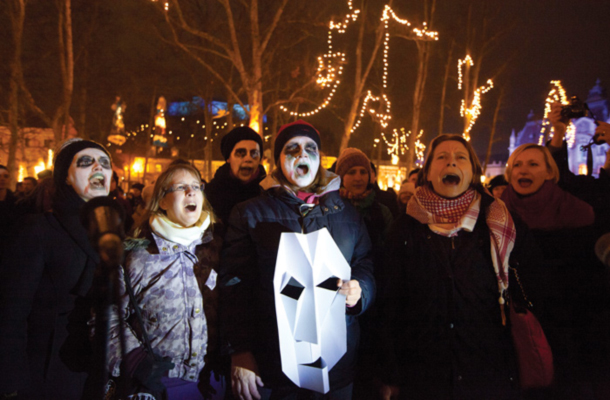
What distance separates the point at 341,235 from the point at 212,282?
869 mm

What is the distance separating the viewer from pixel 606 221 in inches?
115

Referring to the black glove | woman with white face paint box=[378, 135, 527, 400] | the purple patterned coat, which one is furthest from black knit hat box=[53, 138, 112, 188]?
woman with white face paint box=[378, 135, 527, 400]

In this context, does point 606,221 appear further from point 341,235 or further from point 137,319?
point 137,319

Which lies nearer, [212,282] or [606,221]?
[212,282]

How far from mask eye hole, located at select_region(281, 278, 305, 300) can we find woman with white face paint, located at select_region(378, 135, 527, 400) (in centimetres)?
71

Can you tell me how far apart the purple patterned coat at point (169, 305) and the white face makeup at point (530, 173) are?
2.56m

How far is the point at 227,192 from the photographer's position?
334 cm

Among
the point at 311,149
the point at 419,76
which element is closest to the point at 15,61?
the point at 311,149

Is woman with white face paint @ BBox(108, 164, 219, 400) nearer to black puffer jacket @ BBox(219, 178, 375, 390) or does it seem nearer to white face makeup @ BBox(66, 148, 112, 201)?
black puffer jacket @ BBox(219, 178, 375, 390)

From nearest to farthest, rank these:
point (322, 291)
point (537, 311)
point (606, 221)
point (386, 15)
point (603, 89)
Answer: point (322, 291), point (537, 311), point (606, 221), point (386, 15), point (603, 89)

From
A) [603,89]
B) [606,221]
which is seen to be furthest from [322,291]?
[603,89]

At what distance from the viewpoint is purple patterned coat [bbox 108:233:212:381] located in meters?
2.10

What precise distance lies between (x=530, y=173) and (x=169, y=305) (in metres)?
2.78

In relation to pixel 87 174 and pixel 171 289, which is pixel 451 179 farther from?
pixel 87 174
